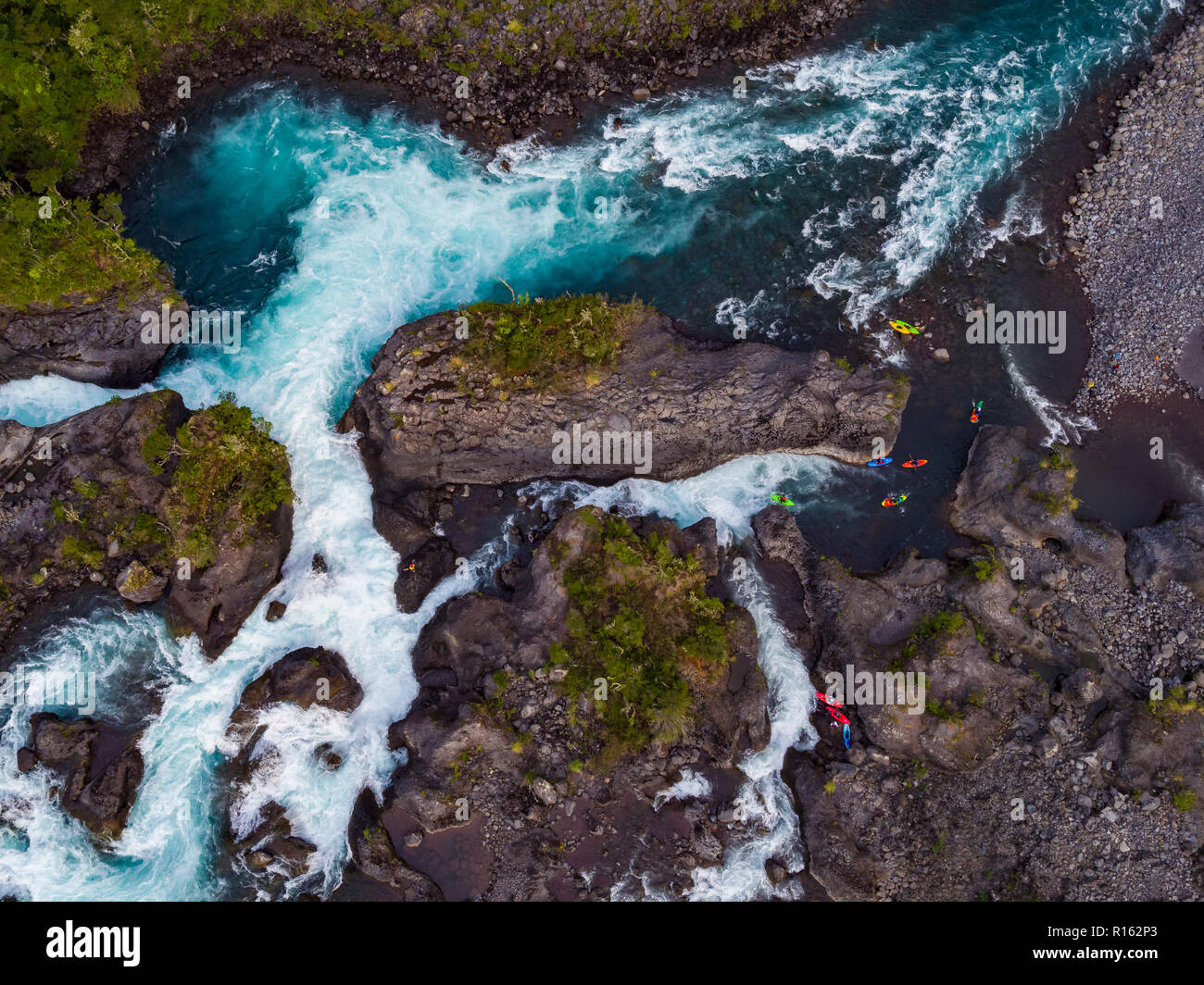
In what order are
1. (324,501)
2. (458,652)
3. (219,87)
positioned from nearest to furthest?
(458,652), (324,501), (219,87)

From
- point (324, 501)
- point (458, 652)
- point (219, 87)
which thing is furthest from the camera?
point (219, 87)

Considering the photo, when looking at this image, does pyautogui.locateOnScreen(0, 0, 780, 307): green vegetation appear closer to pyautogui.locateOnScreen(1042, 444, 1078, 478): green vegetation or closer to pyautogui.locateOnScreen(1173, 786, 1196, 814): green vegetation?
A: pyautogui.locateOnScreen(1042, 444, 1078, 478): green vegetation

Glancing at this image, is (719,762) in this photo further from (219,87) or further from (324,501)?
(219,87)

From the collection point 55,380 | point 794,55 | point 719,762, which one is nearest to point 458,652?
point 719,762
